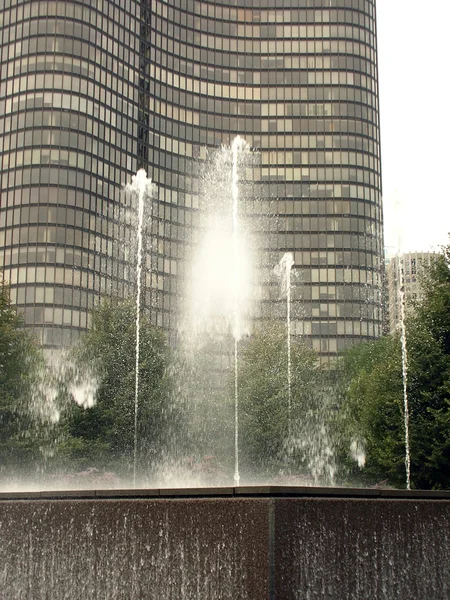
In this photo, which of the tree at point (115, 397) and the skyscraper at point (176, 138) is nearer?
the tree at point (115, 397)

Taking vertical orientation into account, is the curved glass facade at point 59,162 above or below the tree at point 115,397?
above

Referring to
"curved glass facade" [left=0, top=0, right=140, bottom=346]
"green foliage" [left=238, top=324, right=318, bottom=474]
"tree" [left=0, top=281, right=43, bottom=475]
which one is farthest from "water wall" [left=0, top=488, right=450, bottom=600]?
"curved glass facade" [left=0, top=0, right=140, bottom=346]

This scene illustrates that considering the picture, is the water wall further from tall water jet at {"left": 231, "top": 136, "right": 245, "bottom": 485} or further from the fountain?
tall water jet at {"left": 231, "top": 136, "right": 245, "bottom": 485}

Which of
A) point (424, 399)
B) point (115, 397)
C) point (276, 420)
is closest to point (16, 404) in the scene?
point (115, 397)

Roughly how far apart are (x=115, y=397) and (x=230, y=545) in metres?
41.7

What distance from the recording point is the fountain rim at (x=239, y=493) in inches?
410

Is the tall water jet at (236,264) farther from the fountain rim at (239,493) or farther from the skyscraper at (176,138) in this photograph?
the fountain rim at (239,493)

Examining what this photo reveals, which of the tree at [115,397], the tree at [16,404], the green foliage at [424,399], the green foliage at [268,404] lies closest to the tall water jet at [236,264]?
the green foliage at [268,404]

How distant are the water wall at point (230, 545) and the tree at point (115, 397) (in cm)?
3507

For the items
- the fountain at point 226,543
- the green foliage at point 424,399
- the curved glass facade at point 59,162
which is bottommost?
the fountain at point 226,543

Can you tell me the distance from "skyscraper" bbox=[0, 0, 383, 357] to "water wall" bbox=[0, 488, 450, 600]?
79410mm

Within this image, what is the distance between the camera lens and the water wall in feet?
33.6

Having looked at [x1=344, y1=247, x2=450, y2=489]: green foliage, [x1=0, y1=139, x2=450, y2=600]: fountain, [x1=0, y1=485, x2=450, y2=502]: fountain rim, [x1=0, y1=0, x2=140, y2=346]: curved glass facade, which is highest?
[x1=0, y1=0, x2=140, y2=346]: curved glass facade

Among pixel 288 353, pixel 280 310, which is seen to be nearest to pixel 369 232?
pixel 280 310
